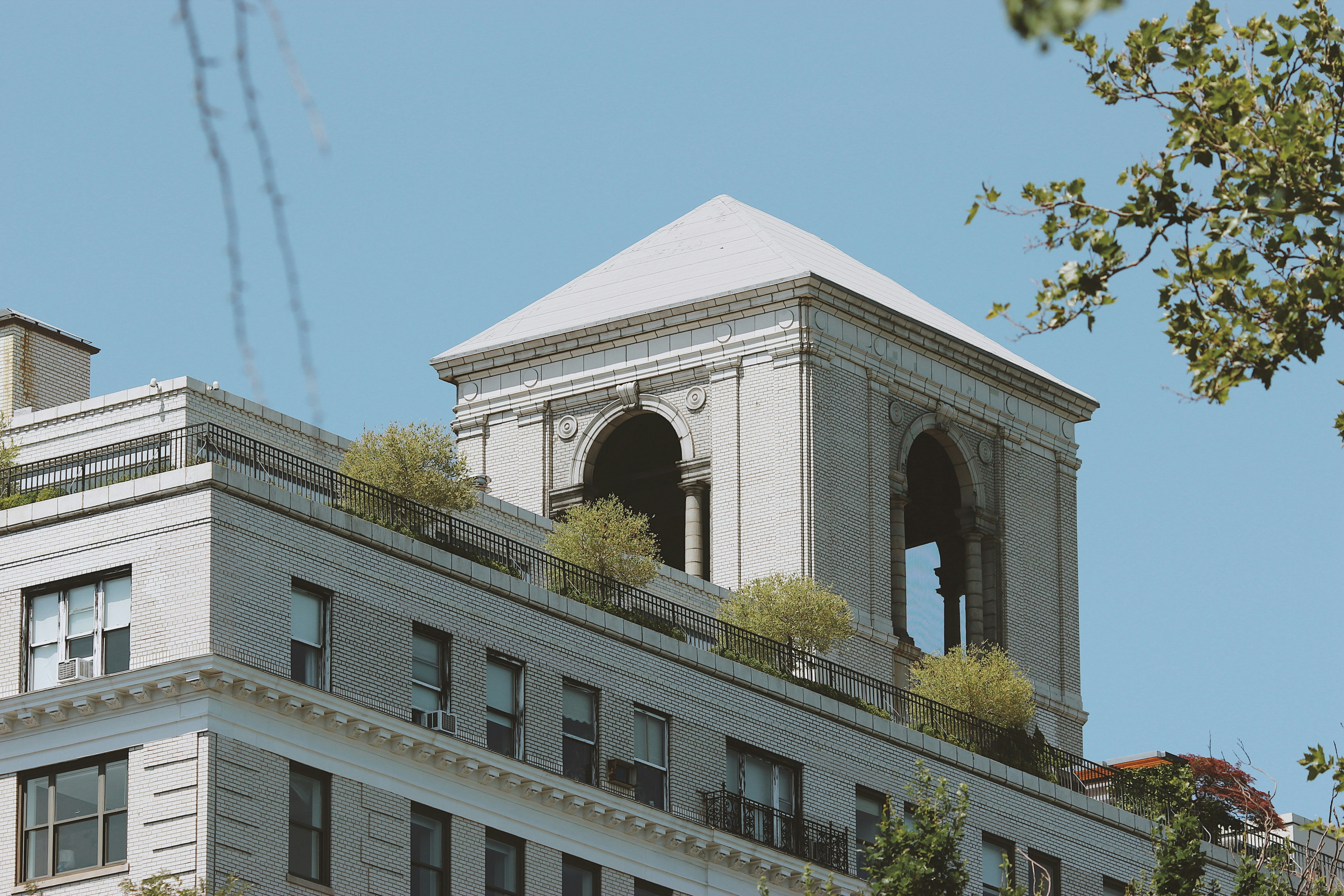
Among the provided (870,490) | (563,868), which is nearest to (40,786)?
(563,868)

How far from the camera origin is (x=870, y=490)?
6988 cm

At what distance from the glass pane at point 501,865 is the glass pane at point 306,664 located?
13.9ft

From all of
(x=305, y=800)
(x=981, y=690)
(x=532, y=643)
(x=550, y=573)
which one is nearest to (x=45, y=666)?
(x=305, y=800)

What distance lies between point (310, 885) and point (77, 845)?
11.6 feet

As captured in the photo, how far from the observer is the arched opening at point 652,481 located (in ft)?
250

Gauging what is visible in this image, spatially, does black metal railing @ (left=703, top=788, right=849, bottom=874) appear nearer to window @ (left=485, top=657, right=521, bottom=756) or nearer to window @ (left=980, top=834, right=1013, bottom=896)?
window @ (left=980, top=834, right=1013, bottom=896)

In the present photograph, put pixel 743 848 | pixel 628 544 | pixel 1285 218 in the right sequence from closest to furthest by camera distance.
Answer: pixel 1285 218, pixel 743 848, pixel 628 544

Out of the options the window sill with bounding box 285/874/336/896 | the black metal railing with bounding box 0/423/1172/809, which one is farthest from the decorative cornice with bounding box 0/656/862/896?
the black metal railing with bounding box 0/423/1172/809

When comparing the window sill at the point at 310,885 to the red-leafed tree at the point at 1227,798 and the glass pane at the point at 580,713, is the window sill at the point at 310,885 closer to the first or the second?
the glass pane at the point at 580,713

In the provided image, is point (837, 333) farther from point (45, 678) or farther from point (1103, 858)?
point (45, 678)

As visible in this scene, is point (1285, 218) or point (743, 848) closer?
point (1285, 218)

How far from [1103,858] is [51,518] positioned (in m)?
25.2

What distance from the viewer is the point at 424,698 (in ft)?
149

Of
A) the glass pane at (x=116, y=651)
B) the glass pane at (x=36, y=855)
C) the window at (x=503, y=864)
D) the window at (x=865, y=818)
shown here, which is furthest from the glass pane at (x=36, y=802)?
the window at (x=865, y=818)
